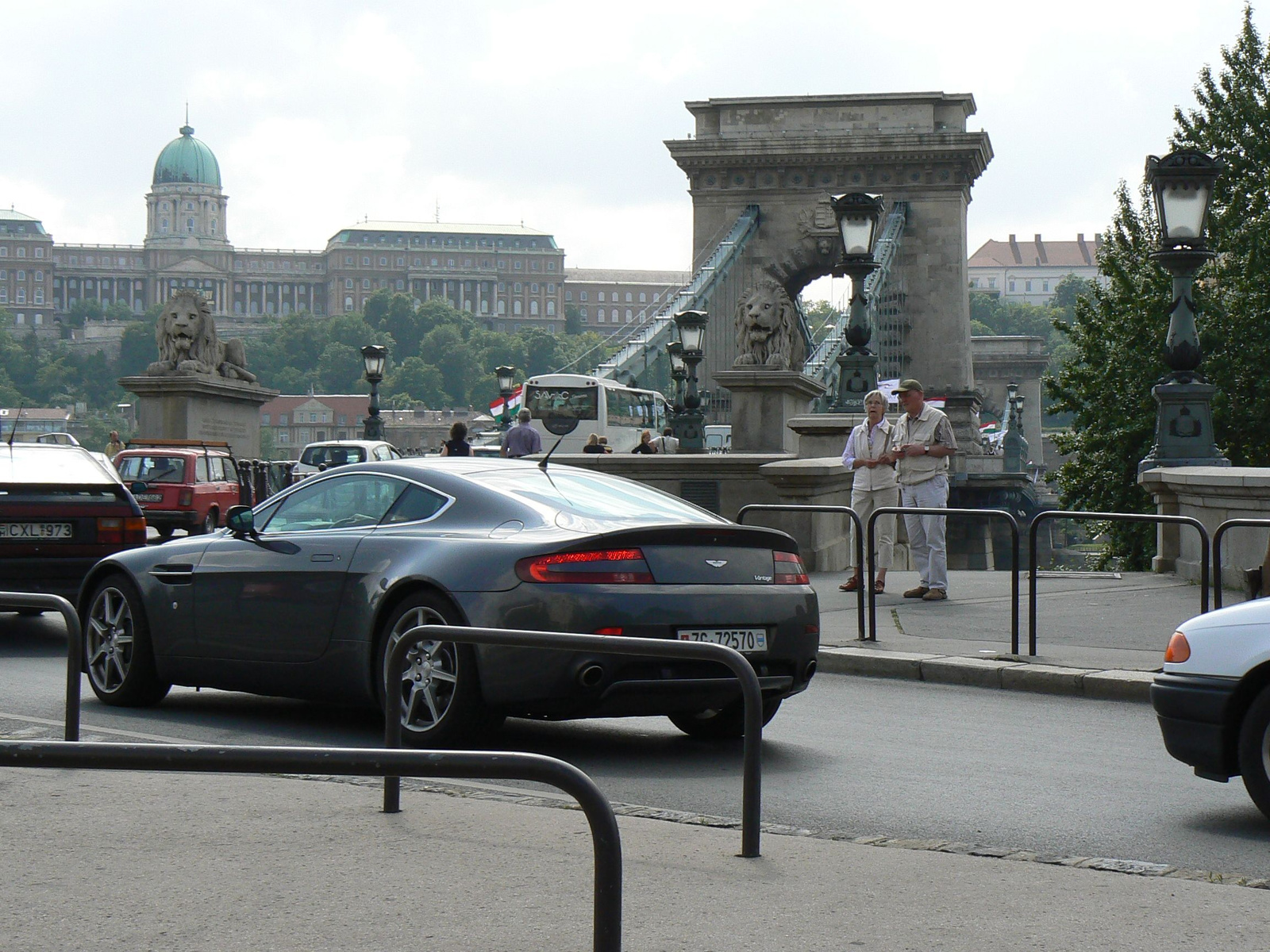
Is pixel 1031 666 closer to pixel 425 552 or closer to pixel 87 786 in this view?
pixel 425 552

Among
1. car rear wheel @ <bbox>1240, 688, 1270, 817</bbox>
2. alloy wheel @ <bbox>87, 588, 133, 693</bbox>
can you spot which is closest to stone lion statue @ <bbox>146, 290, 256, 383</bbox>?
alloy wheel @ <bbox>87, 588, 133, 693</bbox>

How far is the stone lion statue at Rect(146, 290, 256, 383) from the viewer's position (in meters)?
28.2

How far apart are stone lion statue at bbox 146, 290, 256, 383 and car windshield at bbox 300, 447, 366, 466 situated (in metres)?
3.31

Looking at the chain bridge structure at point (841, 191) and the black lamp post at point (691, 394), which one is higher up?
the chain bridge structure at point (841, 191)

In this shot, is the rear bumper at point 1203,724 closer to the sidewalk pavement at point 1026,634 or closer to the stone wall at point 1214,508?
the sidewalk pavement at point 1026,634

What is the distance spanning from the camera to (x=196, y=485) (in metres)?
25.4

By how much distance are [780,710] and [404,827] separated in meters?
3.56

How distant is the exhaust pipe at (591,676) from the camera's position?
6906 mm

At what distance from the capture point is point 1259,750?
6.09m

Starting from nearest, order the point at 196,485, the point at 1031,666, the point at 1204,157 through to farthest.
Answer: the point at 1031,666 → the point at 1204,157 → the point at 196,485

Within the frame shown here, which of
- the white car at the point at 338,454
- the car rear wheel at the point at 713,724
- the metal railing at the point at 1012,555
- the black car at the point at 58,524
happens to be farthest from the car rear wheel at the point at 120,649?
the white car at the point at 338,454

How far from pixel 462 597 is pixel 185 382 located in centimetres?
2188

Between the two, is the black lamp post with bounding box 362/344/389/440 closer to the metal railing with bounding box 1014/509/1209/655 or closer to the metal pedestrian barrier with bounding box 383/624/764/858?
the metal railing with bounding box 1014/509/1209/655

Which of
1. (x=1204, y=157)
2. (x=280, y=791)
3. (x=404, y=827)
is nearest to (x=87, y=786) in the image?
(x=280, y=791)
